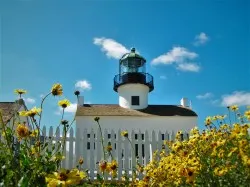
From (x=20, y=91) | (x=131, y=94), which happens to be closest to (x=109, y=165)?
(x=20, y=91)

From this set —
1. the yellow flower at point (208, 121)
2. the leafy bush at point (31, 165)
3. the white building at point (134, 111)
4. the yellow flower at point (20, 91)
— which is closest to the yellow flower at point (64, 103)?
the leafy bush at point (31, 165)

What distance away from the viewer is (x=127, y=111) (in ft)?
74.3

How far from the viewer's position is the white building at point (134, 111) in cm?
2150

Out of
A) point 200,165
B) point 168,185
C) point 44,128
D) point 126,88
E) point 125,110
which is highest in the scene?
point 126,88

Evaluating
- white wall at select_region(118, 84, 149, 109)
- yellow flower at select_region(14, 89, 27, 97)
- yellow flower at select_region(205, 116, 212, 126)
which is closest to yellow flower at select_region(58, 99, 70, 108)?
yellow flower at select_region(14, 89, 27, 97)

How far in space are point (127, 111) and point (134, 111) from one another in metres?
0.54

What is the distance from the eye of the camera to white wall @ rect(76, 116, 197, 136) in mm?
21188

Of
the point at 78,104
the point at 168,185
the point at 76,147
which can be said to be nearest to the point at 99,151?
the point at 76,147

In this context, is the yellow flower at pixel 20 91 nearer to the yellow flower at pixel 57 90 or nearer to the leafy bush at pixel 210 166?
the yellow flower at pixel 57 90

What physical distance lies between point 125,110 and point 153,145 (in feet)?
45.8

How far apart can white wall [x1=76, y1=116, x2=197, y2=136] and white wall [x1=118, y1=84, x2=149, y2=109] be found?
6.81 ft

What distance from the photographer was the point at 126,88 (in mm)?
24125

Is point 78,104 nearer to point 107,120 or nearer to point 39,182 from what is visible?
point 107,120

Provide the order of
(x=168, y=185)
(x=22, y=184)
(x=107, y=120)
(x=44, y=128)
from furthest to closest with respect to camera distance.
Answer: (x=107, y=120) < (x=44, y=128) < (x=168, y=185) < (x=22, y=184)
